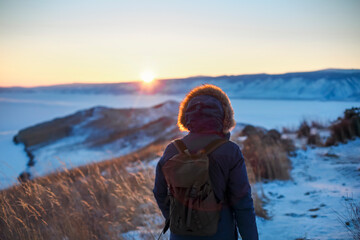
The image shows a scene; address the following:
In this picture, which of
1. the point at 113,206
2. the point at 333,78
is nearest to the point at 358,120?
the point at 333,78

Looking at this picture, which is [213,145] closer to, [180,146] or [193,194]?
[180,146]

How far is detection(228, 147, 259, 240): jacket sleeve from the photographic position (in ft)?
5.98

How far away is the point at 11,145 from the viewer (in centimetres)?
3070

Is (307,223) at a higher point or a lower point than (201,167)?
lower

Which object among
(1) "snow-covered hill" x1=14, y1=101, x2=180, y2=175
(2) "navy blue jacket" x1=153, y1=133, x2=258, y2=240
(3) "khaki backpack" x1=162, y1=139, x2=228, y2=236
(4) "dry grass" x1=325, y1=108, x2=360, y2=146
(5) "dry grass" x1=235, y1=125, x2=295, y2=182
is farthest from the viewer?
(1) "snow-covered hill" x1=14, y1=101, x2=180, y2=175

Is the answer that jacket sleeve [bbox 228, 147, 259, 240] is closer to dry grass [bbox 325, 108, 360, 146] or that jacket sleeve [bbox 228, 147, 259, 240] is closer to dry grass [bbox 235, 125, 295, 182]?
dry grass [bbox 235, 125, 295, 182]

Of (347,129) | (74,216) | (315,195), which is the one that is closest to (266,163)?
(315,195)

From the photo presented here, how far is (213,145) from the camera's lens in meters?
1.84

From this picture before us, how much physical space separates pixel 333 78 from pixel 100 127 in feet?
96.6

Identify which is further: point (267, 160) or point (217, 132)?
point (267, 160)

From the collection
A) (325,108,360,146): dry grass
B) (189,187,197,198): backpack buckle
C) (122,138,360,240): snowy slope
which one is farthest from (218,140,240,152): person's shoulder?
(325,108,360,146): dry grass

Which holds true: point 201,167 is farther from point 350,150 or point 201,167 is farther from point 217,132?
point 350,150

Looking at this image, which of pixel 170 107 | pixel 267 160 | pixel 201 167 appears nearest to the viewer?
pixel 201 167

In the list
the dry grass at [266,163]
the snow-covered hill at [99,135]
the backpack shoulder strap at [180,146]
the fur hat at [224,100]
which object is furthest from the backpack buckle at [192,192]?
the snow-covered hill at [99,135]
